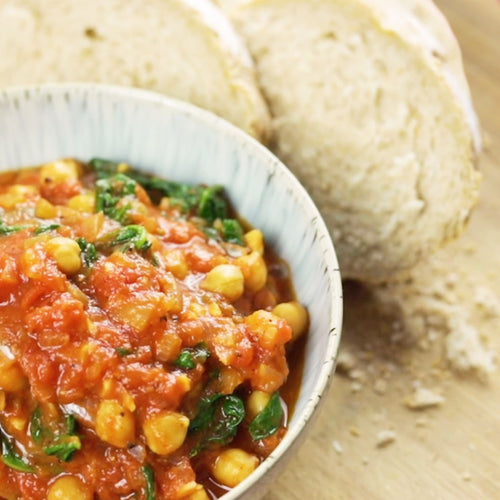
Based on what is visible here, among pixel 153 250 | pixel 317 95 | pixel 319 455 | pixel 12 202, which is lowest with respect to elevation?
pixel 319 455

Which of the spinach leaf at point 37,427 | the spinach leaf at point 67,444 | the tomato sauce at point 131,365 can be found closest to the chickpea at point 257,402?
the tomato sauce at point 131,365

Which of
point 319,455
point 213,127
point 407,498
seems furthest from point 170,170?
point 407,498

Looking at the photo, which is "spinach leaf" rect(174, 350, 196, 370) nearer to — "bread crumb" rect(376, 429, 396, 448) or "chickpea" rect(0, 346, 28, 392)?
"chickpea" rect(0, 346, 28, 392)

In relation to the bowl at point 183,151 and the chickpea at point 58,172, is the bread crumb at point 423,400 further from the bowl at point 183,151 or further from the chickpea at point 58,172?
the chickpea at point 58,172

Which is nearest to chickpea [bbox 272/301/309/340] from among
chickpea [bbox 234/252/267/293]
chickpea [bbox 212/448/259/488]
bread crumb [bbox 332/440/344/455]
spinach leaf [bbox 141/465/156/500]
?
chickpea [bbox 234/252/267/293]

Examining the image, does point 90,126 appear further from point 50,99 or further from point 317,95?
point 317,95

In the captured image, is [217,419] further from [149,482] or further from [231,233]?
[231,233]
